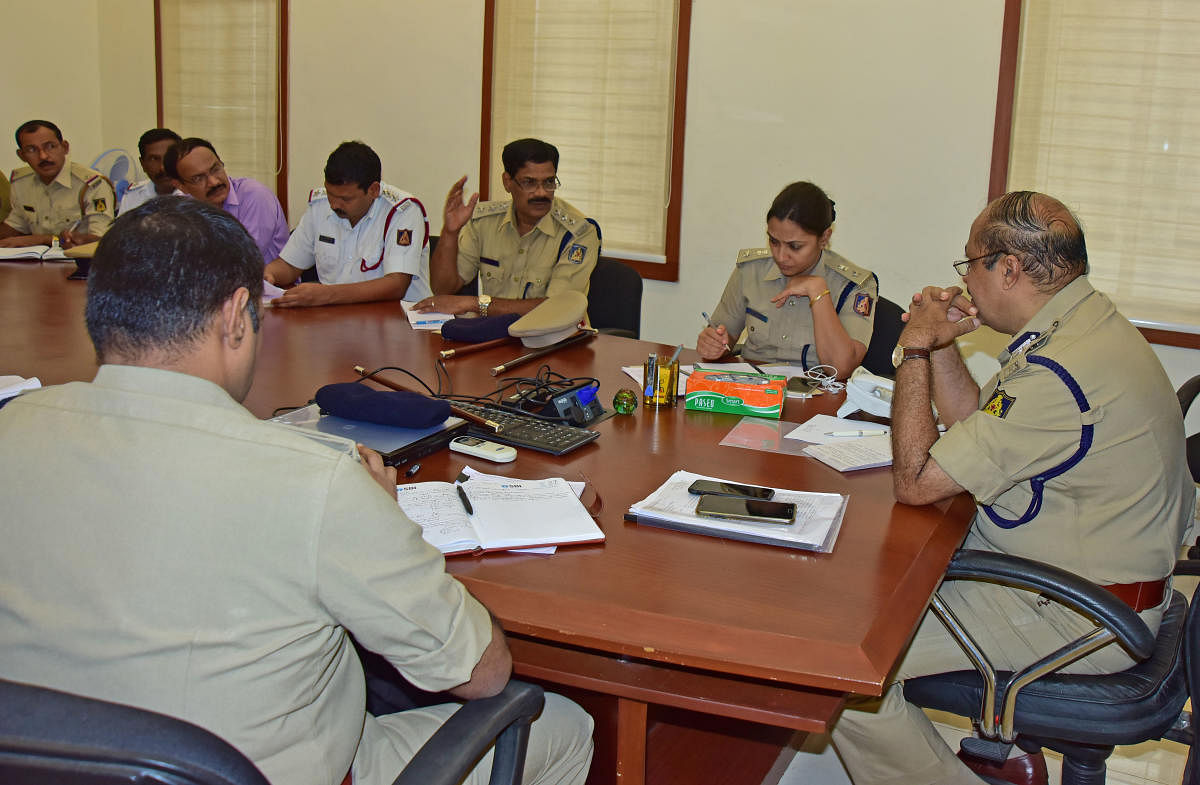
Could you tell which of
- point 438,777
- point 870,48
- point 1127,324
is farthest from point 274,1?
point 438,777

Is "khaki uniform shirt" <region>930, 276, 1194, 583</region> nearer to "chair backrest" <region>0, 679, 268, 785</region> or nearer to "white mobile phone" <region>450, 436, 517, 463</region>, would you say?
"white mobile phone" <region>450, 436, 517, 463</region>

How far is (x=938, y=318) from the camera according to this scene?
2307mm

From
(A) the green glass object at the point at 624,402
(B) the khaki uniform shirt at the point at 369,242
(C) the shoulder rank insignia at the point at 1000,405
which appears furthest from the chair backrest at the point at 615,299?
(C) the shoulder rank insignia at the point at 1000,405

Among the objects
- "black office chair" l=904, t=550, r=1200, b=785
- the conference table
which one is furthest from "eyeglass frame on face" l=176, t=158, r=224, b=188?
"black office chair" l=904, t=550, r=1200, b=785

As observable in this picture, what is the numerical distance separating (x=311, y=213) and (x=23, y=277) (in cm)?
122

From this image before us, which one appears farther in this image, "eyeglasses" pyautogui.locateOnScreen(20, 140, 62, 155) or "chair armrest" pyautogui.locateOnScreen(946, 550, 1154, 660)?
"eyeglasses" pyautogui.locateOnScreen(20, 140, 62, 155)

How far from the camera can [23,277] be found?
4.18m

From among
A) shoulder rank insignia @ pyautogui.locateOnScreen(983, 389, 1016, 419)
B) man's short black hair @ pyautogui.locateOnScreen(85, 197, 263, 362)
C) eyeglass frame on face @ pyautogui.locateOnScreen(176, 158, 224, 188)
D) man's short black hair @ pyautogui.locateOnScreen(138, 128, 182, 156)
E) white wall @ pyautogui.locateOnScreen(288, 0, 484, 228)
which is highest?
white wall @ pyautogui.locateOnScreen(288, 0, 484, 228)

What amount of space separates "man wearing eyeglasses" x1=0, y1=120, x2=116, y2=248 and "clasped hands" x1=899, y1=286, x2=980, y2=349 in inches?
196

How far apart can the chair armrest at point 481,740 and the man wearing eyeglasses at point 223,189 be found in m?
3.35

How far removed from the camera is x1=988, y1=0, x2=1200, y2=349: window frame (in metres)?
4.15

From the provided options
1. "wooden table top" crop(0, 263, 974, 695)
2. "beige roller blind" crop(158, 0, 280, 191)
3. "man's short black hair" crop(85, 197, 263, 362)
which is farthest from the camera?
"beige roller blind" crop(158, 0, 280, 191)

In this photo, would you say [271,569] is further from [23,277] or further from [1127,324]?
[23,277]

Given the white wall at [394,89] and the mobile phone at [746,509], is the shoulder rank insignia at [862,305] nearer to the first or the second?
the mobile phone at [746,509]
